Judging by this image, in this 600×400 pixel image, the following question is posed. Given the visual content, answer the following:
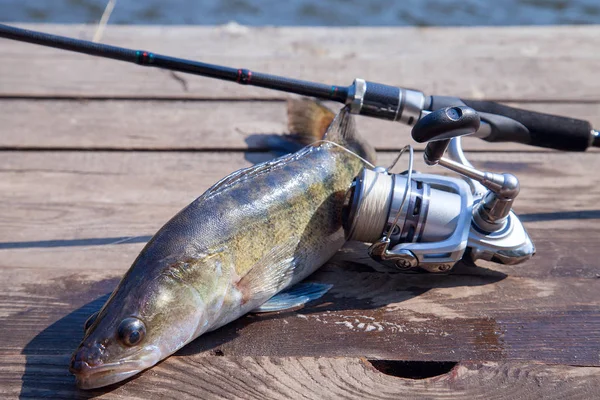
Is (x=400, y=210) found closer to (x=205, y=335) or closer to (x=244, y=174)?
(x=244, y=174)

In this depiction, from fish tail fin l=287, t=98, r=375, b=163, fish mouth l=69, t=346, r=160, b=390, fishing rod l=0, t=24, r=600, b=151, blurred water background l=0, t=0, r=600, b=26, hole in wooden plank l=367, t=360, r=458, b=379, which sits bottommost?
fish mouth l=69, t=346, r=160, b=390

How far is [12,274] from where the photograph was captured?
2.72 metres

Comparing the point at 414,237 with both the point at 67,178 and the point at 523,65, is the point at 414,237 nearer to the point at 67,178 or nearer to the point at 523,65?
the point at 67,178

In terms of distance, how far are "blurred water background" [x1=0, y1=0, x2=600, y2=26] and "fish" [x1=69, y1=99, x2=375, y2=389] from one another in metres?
6.70

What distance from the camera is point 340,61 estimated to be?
4543 mm

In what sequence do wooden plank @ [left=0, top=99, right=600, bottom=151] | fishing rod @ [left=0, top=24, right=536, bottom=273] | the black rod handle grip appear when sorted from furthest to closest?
wooden plank @ [left=0, top=99, right=600, bottom=151]
the black rod handle grip
fishing rod @ [left=0, top=24, right=536, bottom=273]

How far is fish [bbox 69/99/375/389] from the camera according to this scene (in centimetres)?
217

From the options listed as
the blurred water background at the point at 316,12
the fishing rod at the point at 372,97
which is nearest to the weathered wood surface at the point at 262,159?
the fishing rod at the point at 372,97

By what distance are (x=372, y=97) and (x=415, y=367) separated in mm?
1146

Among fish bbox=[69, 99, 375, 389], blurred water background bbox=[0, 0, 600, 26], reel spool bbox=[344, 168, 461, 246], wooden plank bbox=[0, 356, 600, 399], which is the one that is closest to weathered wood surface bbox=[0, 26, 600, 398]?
wooden plank bbox=[0, 356, 600, 399]

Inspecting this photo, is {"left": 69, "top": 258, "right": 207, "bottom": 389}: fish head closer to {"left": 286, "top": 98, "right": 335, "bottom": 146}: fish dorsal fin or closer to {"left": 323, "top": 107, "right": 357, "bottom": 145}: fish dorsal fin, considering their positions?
{"left": 323, "top": 107, "right": 357, "bottom": 145}: fish dorsal fin

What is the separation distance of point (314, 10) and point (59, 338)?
784 centimetres

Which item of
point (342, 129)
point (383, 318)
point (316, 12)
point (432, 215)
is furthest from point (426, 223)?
point (316, 12)

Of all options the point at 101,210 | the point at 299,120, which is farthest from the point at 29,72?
the point at 299,120
